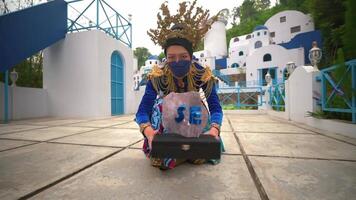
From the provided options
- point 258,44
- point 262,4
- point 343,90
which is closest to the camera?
point 343,90

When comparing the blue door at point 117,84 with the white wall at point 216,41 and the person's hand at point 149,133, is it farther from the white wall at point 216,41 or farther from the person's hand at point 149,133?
the white wall at point 216,41

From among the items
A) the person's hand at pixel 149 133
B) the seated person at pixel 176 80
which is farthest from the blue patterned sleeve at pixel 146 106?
the person's hand at pixel 149 133

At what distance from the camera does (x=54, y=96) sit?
8.14 metres

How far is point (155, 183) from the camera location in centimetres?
136

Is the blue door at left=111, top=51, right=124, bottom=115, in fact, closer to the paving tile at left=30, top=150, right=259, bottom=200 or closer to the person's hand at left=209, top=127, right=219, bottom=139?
the paving tile at left=30, top=150, right=259, bottom=200

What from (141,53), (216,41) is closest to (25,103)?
(216,41)

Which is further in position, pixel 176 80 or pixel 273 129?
pixel 273 129

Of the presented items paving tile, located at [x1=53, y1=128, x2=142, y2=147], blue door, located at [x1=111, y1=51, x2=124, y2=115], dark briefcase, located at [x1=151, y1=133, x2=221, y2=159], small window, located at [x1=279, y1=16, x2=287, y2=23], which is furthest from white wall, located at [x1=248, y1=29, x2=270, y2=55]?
dark briefcase, located at [x1=151, y1=133, x2=221, y2=159]

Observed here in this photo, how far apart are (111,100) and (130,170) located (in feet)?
24.7

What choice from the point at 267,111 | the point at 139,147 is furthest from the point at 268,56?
the point at 139,147

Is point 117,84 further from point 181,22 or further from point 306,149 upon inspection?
point 306,149

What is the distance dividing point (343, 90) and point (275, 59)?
771 inches

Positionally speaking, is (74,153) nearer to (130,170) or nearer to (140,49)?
(130,170)

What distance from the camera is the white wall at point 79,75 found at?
760 cm
